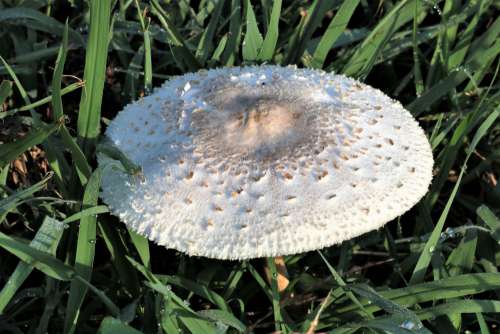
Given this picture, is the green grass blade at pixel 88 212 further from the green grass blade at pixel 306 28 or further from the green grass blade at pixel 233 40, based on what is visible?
the green grass blade at pixel 306 28

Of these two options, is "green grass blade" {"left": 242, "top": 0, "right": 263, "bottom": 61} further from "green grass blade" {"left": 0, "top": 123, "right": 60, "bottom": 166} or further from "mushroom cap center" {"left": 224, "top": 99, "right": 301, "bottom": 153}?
"green grass blade" {"left": 0, "top": 123, "right": 60, "bottom": 166}

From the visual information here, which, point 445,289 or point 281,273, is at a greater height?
point 445,289

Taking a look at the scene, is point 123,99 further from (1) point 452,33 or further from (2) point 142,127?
(1) point 452,33

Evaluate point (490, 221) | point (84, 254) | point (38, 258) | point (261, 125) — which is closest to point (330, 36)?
point (261, 125)

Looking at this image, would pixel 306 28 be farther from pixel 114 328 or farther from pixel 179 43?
pixel 114 328

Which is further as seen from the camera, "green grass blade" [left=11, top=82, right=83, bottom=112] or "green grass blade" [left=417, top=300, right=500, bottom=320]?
"green grass blade" [left=11, top=82, right=83, bottom=112]

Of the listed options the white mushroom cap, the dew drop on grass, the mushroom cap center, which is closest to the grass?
the dew drop on grass

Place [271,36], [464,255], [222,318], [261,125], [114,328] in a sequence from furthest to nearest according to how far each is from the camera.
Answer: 1. [271,36]
2. [464,255]
3. [261,125]
4. [222,318]
5. [114,328]

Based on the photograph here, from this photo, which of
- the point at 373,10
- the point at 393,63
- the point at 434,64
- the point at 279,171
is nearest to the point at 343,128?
the point at 279,171
